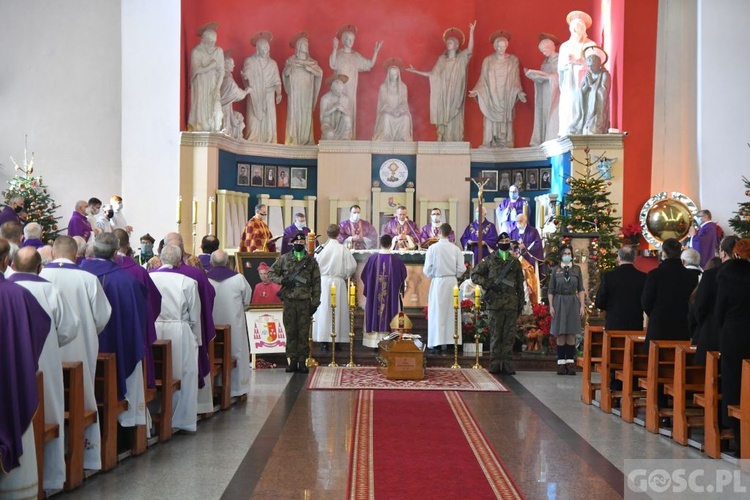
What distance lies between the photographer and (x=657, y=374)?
902 centimetres

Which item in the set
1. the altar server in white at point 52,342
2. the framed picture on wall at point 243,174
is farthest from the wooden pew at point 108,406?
the framed picture on wall at point 243,174

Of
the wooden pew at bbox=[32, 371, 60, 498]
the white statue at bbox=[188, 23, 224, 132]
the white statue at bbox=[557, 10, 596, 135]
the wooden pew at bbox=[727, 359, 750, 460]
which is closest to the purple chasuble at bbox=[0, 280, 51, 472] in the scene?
the wooden pew at bbox=[32, 371, 60, 498]

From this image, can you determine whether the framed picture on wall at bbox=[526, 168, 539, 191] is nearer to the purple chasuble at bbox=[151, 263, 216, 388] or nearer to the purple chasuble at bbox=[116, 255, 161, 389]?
the purple chasuble at bbox=[151, 263, 216, 388]

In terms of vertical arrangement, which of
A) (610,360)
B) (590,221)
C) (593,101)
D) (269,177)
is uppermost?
(593,101)

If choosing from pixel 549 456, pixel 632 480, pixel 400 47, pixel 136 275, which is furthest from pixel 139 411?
pixel 400 47

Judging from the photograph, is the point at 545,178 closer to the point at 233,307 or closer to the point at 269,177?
the point at 269,177

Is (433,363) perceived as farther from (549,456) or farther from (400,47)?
(400,47)

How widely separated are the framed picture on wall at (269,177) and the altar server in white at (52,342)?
49.6 feet

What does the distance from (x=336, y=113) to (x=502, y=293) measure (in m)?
9.85

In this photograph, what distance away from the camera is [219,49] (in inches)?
757

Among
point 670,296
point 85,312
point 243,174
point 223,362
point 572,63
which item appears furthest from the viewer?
point 243,174

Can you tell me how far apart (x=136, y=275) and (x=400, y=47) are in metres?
15.5

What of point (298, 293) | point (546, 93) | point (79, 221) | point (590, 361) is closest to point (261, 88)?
point (546, 93)

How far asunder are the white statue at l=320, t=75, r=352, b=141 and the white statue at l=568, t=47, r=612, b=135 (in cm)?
529
